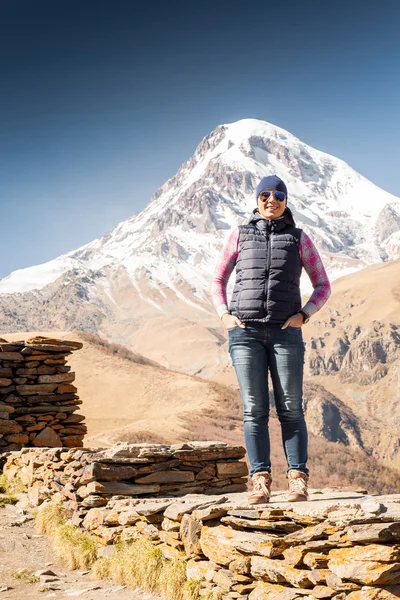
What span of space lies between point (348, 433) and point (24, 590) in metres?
41.8

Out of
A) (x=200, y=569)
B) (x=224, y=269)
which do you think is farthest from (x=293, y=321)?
(x=200, y=569)

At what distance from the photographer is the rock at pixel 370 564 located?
361 centimetres

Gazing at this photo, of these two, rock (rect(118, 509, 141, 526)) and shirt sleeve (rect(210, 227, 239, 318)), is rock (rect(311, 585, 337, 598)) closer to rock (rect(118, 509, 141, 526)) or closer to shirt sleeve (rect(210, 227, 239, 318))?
shirt sleeve (rect(210, 227, 239, 318))

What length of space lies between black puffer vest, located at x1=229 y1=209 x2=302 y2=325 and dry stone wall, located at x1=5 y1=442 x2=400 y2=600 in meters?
1.31

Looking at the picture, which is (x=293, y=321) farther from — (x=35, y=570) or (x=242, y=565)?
(x=35, y=570)

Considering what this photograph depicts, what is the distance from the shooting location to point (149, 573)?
203 inches

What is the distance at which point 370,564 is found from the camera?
3654 millimetres

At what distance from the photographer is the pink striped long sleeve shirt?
4895 millimetres

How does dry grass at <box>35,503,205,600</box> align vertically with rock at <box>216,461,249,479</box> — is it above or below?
below

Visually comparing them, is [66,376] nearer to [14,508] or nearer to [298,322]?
[14,508]

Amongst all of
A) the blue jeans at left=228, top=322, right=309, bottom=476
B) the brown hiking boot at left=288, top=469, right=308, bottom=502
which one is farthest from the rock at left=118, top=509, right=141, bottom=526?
the brown hiking boot at left=288, top=469, right=308, bottom=502

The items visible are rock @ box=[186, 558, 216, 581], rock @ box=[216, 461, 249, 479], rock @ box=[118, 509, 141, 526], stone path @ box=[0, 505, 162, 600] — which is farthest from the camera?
rock @ box=[216, 461, 249, 479]

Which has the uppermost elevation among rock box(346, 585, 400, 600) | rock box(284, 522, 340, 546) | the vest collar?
the vest collar

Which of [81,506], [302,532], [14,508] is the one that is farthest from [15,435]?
[302,532]
